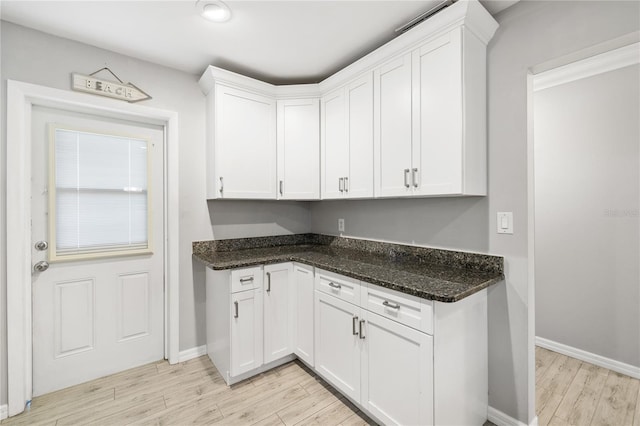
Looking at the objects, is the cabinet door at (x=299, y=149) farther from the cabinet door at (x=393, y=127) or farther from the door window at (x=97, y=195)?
the door window at (x=97, y=195)

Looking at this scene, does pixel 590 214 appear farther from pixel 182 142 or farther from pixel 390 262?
pixel 182 142

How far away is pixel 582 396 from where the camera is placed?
1.93 m

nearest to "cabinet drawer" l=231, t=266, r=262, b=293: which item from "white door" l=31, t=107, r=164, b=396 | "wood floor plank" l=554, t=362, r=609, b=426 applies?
"white door" l=31, t=107, r=164, b=396

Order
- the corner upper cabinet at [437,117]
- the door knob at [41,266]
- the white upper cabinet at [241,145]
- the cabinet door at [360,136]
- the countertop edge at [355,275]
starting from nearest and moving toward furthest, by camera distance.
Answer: the countertop edge at [355,275] → the corner upper cabinet at [437,117] → the door knob at [41,266] → the cabinet door at [360,136] → the white upper cabinet at [241,145]

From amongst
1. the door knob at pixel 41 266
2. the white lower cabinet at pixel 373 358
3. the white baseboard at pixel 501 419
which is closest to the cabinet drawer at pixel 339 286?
the white lower cabinet at pixel 373 358

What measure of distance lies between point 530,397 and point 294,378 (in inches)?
60.7

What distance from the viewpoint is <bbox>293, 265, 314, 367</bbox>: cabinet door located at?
2133mm

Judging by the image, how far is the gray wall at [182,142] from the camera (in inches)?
70.9

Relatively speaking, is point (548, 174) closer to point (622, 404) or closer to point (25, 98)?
point (622, 404)

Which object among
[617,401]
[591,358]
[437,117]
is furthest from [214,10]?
[591,358]

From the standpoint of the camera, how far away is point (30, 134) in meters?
1.91

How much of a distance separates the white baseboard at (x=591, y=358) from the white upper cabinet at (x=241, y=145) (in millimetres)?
2897

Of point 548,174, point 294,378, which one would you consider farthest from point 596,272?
point 294,378

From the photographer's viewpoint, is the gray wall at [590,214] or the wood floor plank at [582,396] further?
the gray wall at [590,214]
